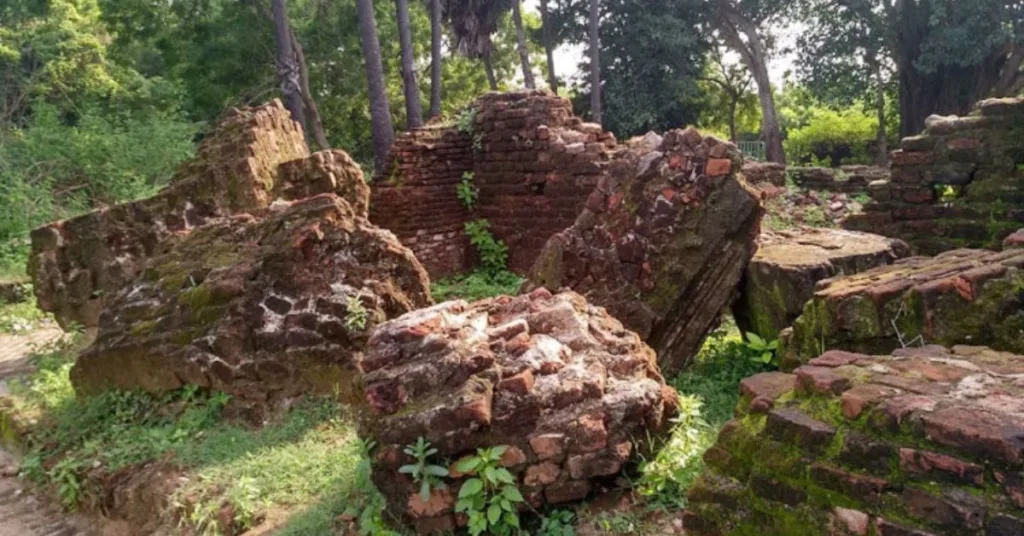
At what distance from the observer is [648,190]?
4797 mm

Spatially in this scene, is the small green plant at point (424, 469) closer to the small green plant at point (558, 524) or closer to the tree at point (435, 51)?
the small green plant at point (558, 524)

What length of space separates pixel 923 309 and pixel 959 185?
3472 millimetres

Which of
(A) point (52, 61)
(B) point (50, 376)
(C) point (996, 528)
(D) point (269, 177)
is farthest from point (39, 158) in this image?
(C) point (996, 528)

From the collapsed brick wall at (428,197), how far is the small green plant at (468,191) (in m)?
0.05

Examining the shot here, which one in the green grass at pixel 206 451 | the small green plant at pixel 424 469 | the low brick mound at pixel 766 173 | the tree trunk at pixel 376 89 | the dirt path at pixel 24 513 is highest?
the tree trunk at pixel 376 89

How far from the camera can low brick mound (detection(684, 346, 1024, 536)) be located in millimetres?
1837

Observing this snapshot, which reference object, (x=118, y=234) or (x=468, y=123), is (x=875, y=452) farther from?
(x=468, y=123)

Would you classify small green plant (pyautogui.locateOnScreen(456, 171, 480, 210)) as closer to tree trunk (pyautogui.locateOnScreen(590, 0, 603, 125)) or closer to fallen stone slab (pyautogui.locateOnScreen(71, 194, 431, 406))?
fallen stone slab (pyautogui.locateOnScreen(71, 194, 431, 406))

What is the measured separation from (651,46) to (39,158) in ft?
49.3

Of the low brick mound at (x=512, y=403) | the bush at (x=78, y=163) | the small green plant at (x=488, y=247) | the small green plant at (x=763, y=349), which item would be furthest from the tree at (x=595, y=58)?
the low brick mound at (x=512, y=403)

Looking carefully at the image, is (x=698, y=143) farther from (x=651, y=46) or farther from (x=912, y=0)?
(x=651, y=46)

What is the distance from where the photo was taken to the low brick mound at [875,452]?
72.3 inches

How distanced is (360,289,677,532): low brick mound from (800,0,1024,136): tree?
15.6m

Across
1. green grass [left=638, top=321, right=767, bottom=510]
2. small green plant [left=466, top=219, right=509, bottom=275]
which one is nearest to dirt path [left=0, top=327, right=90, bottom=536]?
green grass [left=638, top=321, right=767, bottom=510]
